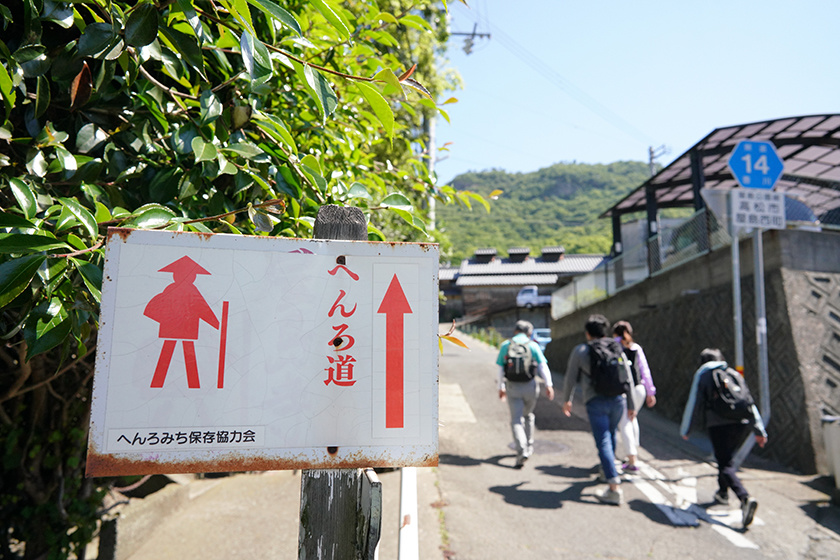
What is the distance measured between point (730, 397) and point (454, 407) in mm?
5938

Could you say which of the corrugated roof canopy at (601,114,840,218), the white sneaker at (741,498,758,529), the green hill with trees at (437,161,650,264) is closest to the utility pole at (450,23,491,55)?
the corrugated roof canopy at (601,114,840,218)

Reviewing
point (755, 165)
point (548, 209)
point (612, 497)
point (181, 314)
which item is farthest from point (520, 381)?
point (548, 209)

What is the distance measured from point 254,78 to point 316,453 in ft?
3.13

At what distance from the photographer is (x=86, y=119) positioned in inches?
74.3

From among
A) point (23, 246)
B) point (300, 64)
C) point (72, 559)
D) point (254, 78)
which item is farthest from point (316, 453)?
A: point (72, 559)

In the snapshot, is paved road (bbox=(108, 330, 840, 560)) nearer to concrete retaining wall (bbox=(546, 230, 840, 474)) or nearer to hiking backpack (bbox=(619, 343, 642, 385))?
concrete retaining wall (bbox=(546, 230, 840, 474))

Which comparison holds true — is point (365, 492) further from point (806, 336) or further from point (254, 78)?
point (806, 336)

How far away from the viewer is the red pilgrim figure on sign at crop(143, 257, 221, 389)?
131 cm

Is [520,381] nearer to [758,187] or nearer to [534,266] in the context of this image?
[758,187]

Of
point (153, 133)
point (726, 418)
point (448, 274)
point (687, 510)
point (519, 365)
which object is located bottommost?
point (687, 510)

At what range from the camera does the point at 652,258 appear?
12609mm

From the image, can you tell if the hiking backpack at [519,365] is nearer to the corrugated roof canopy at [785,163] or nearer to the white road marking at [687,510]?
the white road marking at [687,510]

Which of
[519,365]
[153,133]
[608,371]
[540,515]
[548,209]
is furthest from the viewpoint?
[548,209]

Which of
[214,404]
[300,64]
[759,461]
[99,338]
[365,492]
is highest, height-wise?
[300,64]
